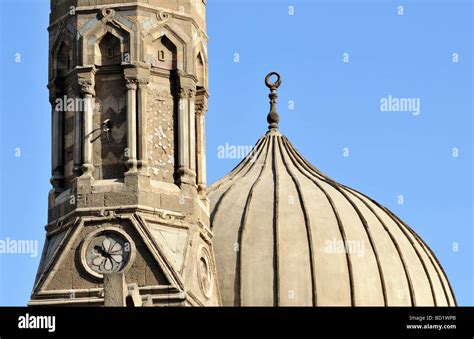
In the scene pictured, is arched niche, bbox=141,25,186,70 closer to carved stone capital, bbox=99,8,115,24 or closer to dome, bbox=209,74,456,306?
carved stone capital, bbox=99,8,115,24

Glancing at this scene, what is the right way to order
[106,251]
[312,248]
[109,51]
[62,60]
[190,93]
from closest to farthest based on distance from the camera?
[106,251] → [109,51] → [190,93] → [62,60] → [312,248]

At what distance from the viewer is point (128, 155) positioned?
126 feet

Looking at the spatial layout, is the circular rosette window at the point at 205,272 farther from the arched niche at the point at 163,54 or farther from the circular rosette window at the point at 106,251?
the arched niche at the point at 163,54

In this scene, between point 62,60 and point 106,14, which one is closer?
point 106,14

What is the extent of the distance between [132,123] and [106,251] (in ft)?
7.90

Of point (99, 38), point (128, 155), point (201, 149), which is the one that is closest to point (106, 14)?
point (99, 38)

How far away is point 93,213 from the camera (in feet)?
125

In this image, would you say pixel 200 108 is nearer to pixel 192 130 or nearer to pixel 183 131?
pixel 192 130

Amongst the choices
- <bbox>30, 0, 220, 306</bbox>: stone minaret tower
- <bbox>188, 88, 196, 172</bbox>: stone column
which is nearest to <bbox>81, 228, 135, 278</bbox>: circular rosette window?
<bbox>30, 0, 220, 306</bbox>: stone minaret tower

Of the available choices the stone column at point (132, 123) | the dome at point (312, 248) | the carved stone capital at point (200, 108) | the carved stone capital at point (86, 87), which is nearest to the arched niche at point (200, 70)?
the carved stone capital at point (200, 108)

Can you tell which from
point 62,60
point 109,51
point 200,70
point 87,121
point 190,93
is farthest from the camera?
point 200,70

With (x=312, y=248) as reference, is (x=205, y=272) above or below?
below
